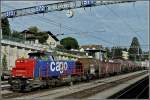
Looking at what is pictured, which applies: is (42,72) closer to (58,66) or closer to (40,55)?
(40,55)

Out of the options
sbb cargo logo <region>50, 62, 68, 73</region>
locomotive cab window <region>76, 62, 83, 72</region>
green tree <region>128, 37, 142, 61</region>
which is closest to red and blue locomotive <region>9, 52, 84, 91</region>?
sbb cargo logo <region>50, 62, 68, 73</region>

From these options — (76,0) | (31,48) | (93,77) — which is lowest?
(93,77)

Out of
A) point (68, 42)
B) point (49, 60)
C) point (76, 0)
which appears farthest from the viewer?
point (68, 42)

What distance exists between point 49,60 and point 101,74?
25834mm

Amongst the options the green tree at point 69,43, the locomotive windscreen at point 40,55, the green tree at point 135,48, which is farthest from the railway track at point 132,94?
the green tree at point 135,48

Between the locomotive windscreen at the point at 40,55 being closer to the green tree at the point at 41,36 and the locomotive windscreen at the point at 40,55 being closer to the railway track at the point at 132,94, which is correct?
the railway track at the point at 132,94

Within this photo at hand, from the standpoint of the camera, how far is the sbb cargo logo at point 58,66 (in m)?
31.8

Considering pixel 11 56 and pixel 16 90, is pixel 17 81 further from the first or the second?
pixel 11 56

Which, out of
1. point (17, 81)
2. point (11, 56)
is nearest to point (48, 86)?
point (17, 81)

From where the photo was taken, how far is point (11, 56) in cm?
5394

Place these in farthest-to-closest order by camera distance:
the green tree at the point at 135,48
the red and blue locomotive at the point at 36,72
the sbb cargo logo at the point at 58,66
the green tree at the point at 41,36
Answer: the green tree at the point at 135,48 → the green tree at the point at 41,36 → the sbb cargo logo at the point at 58,66 → the red and blue locomotive at the point at 36,72

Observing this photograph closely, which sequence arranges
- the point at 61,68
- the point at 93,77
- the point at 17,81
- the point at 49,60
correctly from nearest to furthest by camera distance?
the point at 17,81
the point at 49,60
the point at 61,68
the point at 93,77

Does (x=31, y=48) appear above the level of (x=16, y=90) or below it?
above

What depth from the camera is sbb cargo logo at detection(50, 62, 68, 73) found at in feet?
104
